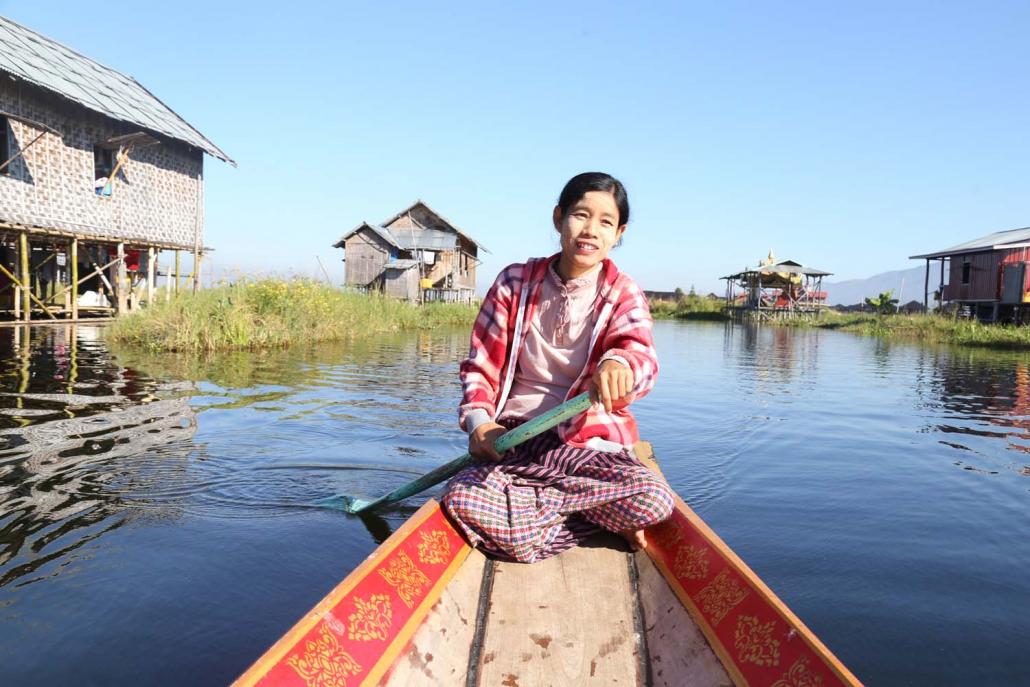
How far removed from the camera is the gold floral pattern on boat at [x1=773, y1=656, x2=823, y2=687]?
153cm

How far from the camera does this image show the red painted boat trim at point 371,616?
1.50 m

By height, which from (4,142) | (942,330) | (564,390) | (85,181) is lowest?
(564,390)

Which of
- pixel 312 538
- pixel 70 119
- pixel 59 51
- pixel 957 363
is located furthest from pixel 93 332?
pixel 957 363

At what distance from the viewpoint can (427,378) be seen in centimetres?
979

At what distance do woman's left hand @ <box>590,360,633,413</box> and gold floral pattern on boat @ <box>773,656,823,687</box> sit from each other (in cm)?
90

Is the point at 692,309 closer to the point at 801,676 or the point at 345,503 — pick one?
the point at 345,503

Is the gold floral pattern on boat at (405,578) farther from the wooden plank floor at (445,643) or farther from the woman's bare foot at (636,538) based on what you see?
the woman's bare foot at (636,538)

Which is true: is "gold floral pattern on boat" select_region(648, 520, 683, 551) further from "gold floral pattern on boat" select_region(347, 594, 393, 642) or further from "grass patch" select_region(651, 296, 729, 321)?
"grass patch" select_region(651, 296, 729, 321)

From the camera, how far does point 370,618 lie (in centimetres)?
179

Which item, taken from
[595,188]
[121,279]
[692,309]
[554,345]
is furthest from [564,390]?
[692,309]

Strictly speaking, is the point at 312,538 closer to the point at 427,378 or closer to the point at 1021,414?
the point at 427,378

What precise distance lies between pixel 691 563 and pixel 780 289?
34131 mm

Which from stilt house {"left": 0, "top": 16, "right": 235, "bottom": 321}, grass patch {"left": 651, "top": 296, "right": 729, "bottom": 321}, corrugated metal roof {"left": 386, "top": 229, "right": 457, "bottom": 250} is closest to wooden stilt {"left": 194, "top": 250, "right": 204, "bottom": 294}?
stilt house {"left": 0, "top": 16, "right": 235, "bottom": 321}

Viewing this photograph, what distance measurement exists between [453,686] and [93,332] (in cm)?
1369
